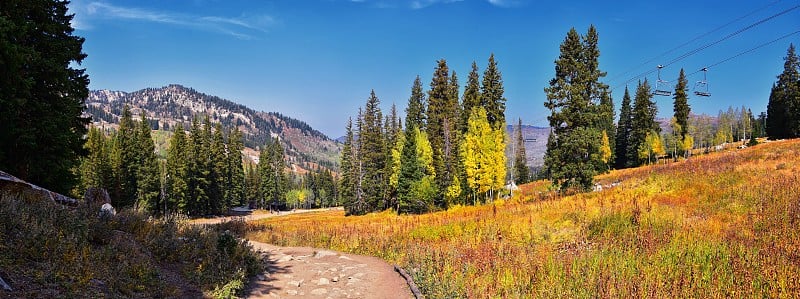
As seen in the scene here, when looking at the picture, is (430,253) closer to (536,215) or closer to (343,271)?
(343,271)

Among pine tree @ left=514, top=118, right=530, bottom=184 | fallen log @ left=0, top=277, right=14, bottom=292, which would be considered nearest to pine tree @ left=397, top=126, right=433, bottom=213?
fallen log @ left=0, top=277, right=14, bottom=292

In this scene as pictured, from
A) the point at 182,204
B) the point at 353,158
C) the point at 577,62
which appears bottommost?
the point at 182,204

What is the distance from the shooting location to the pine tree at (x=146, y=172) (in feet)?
190

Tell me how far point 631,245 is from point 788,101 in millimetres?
82524

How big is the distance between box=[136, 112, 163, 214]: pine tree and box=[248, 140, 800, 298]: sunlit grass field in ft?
166

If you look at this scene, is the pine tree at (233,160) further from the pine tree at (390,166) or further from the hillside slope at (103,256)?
the hillside slope at (103,256)

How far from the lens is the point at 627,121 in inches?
3147

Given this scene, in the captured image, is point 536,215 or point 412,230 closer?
point 536,215

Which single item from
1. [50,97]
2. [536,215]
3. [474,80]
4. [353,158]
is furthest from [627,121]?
[50,97]

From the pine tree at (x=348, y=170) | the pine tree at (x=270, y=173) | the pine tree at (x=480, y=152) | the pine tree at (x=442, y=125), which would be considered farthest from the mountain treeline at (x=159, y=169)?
the pine tree at (x=480, y=152)

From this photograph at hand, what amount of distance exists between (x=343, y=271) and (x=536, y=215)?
818 cm

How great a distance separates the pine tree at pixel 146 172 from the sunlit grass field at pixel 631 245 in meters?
50.6

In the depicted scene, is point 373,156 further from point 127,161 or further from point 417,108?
point 127,161

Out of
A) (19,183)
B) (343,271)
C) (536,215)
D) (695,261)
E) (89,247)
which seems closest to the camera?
(89,247)
